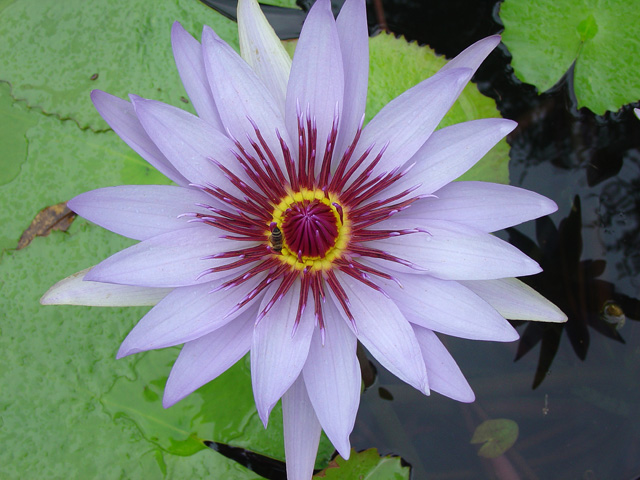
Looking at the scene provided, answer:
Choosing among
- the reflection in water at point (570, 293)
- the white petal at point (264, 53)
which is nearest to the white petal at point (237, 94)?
the white petal at point (264, 53)

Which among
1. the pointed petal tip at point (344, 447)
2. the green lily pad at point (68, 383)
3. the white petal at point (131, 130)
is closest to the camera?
the pointed petal tip at point (344, 447)

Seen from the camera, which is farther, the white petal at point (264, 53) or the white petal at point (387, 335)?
the white petal at point (264, 53)

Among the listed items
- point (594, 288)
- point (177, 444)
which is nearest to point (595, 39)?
point (594, 288)

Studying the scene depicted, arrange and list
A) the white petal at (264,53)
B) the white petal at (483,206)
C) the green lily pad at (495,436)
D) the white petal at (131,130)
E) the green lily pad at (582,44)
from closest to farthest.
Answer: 1. the white petal at (483,206)
2. the white petal at (131,130)
3. the white petal at (264,53)
4. the green lily pad at (582,44)
5. the green lily pad at (495,436)

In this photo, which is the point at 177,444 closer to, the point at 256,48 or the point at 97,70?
the point at 256,48

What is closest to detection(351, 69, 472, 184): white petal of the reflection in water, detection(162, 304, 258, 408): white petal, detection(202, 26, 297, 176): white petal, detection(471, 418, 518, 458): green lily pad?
detection(202, 26, 297, 176): white petal

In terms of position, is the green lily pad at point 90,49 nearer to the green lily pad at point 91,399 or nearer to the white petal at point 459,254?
the green lily pad at point 91,399

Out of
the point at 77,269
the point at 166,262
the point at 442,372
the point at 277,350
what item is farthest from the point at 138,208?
the point at 442,372
